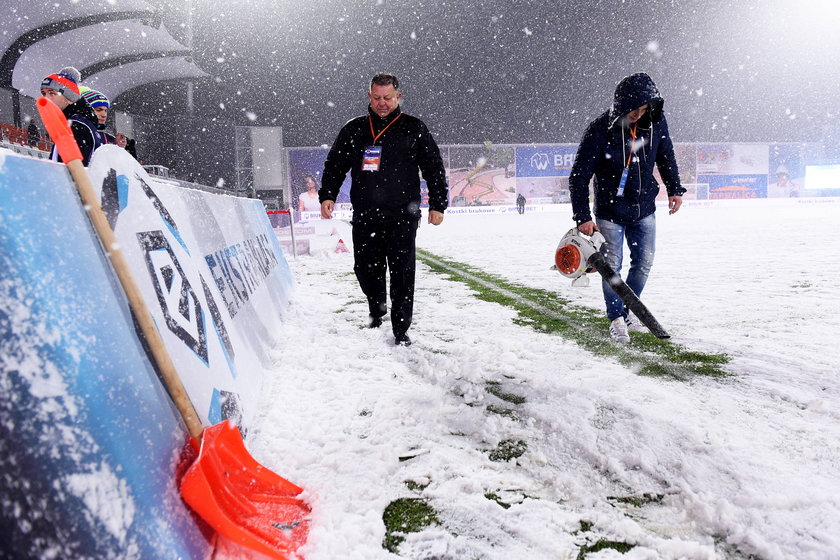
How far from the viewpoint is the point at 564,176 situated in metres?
32.4

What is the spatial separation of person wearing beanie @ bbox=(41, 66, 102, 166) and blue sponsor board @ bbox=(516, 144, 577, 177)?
30498 millimetres

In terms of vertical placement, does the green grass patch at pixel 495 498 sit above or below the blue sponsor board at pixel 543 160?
below

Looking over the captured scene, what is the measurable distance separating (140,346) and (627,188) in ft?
9.39

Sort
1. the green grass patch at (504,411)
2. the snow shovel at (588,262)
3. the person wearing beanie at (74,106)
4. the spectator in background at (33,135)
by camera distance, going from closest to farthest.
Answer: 1. the green grass patch at (504,411)
2. the snow shovel at (588,262)
3. the person wearing beanie at (74,106)
4. the spectator in background at (33,135)

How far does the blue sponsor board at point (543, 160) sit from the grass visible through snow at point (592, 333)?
2823 centimetres

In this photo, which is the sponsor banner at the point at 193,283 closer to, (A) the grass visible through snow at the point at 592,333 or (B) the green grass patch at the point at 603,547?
(B) the green grass patch at the point at 603,547

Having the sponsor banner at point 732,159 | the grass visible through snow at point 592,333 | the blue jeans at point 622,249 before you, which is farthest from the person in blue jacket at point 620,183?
the sponsor banner at point 732,159

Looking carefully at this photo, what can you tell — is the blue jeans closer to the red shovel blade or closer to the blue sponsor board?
the red shovel blade

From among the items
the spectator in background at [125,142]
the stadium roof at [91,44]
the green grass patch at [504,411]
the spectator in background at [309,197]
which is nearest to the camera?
the green grass patch at [504,411]

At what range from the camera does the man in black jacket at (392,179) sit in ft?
10.4

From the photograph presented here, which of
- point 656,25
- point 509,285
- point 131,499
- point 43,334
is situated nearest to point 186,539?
point 131,499

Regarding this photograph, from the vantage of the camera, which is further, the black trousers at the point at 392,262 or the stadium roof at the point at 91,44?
the stadium roof at the point at 91,44

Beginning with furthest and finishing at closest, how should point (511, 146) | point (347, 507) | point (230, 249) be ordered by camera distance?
point (511, 146)
point (230, 249)
point (347, 507)

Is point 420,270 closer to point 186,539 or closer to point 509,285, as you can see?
point 509,285
